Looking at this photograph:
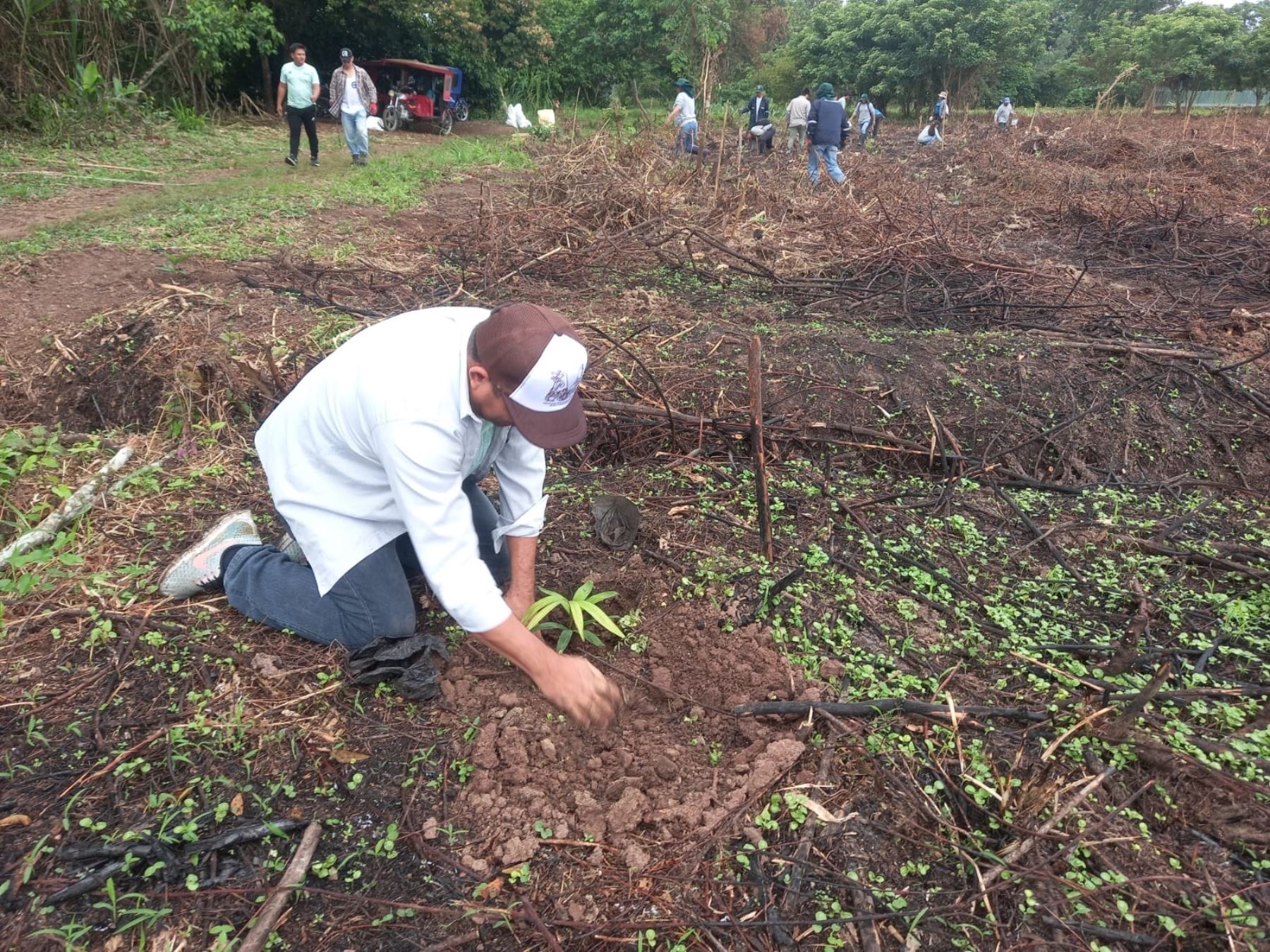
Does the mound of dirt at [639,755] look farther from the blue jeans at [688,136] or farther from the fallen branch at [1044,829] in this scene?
the blue jeans at [688,136]

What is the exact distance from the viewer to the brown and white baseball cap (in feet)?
5.79

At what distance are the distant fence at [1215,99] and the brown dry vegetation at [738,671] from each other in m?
35.0

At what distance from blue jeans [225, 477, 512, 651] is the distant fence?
38.2 meters

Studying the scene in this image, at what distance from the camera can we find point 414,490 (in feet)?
6.02

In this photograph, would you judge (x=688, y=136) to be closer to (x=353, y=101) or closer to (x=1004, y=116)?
(x=353, y=101)

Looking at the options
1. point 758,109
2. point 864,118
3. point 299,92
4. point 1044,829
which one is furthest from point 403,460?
point 864,118

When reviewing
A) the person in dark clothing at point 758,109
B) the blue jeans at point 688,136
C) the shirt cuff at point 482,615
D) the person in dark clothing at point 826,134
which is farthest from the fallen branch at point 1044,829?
the person in dark clothing at point 758,109

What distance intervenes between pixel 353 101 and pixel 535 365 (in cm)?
1058

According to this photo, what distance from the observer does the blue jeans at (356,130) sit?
10609 mm

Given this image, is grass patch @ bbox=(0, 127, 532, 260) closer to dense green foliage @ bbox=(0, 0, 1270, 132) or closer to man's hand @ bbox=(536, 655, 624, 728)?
dense green foliage @ bbox=(0, 0, 1270, 132)

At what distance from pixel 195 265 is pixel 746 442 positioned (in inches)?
173

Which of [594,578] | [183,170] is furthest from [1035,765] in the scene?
[183,170]

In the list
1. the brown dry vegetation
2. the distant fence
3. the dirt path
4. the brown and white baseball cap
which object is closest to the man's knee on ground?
the brown dry vegetation

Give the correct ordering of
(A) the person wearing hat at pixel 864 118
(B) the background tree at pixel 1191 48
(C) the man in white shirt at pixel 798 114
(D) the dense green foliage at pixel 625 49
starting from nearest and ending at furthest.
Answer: (D) the dense green foliage at pixel 625 49 < (C) the man in white shirt at pixel 798 114 < (A) the person wearing hat at pixel 864 118 < (B) the background tree at pixel 1191 48
